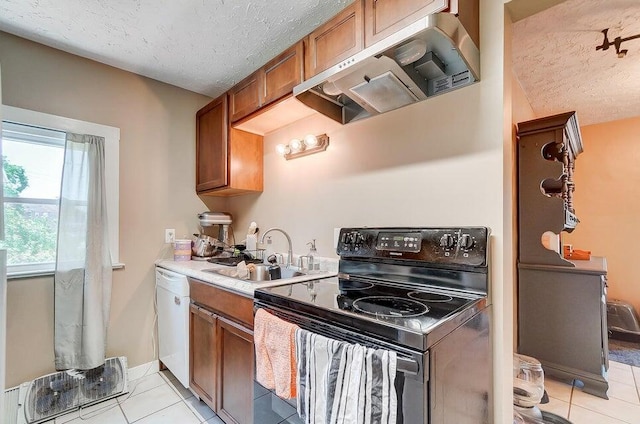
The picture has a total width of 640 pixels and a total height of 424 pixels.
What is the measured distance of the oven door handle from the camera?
30.4 inches

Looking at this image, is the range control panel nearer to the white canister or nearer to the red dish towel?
the red dish towel

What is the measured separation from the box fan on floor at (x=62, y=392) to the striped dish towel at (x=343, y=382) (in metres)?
1.73

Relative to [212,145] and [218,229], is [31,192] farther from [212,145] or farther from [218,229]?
[218,229]

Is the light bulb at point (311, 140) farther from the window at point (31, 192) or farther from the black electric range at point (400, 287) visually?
the window at point (31, 192)

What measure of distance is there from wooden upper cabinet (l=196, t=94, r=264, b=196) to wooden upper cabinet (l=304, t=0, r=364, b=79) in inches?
37.2

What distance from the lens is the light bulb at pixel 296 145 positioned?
2.09 m

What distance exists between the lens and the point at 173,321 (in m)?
2.04

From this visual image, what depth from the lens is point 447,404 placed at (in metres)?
0.87

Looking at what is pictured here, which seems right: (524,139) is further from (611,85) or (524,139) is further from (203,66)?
(203,66)

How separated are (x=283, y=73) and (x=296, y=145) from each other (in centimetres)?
51

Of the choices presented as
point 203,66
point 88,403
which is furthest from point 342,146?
point 88,403

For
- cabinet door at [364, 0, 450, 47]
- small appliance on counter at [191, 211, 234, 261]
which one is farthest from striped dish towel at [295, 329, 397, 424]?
small appliance on counter at [191, 211, 234, 261]

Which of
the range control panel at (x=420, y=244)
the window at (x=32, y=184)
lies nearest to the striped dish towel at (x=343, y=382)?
the range control panel at (x=420, y=244)

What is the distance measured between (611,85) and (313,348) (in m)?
3.22
